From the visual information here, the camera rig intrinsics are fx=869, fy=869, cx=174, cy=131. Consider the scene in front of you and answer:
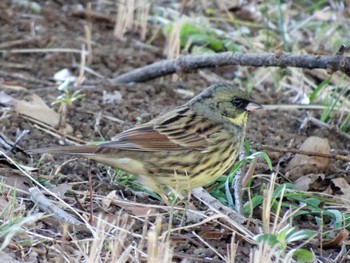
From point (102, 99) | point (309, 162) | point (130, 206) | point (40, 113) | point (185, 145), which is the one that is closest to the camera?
point (130, 206)

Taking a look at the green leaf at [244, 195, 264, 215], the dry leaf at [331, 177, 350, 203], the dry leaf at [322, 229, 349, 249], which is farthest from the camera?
the dry leaf at [331, 177, 350, 203]

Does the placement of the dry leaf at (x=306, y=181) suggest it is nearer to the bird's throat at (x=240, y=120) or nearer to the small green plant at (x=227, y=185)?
the small green plant at (x=227, y=185)

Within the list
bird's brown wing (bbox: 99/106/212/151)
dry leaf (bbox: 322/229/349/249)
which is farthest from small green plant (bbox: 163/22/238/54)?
dry leaf (bbox: 322/229/349/249)

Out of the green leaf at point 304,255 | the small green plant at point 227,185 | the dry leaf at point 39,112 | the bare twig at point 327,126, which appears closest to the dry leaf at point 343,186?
the small green plant at point 227,185

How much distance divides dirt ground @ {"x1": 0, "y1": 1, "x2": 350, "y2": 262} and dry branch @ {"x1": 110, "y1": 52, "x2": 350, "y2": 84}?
0.39 ft

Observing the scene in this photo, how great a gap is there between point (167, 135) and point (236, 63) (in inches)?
42.6

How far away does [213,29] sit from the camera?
7840mm

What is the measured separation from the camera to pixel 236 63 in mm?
5836

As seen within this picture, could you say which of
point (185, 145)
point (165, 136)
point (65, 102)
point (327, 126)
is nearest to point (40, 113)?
point (65, 102)

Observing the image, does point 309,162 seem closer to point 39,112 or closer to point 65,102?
point 65,102

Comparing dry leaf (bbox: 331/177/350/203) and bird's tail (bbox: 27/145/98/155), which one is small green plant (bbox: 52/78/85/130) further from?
dry leaf (bbox: 331/177/350/203)

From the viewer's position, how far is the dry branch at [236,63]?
532cm

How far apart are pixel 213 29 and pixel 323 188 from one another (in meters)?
2.92

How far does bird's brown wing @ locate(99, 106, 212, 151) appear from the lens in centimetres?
483
